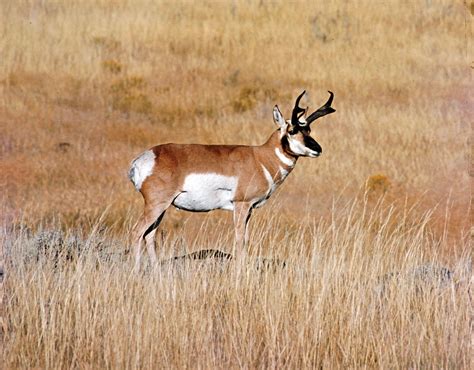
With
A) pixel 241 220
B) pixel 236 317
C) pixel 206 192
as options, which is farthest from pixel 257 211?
pixel 236 317

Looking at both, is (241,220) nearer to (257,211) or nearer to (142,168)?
(142,168)

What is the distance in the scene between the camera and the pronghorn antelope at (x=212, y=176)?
30.7 feet

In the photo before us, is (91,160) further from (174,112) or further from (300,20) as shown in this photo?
(300,20)

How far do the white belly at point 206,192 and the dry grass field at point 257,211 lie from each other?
318 mm

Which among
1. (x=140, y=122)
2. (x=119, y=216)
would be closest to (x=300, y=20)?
(x=140, y=122)

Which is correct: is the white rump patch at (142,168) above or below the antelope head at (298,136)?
below

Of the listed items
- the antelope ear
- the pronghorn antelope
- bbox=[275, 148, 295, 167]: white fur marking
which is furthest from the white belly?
the antelope ear

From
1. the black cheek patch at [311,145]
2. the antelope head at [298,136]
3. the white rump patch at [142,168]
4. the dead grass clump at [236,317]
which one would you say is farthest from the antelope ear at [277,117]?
the dead grass clump at [236,317]

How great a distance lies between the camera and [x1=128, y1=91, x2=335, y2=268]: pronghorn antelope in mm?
9359

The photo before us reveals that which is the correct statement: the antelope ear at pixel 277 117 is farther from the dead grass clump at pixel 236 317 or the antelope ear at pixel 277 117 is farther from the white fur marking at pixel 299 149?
the dead grass clump at pixel 236 317

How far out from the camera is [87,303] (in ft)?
22.1

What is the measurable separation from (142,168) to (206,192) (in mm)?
584

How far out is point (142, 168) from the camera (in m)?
9.42

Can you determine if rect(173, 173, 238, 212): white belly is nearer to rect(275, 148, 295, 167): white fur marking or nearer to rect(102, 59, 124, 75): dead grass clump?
rect(275, 148, 295, 167): white fur marking
